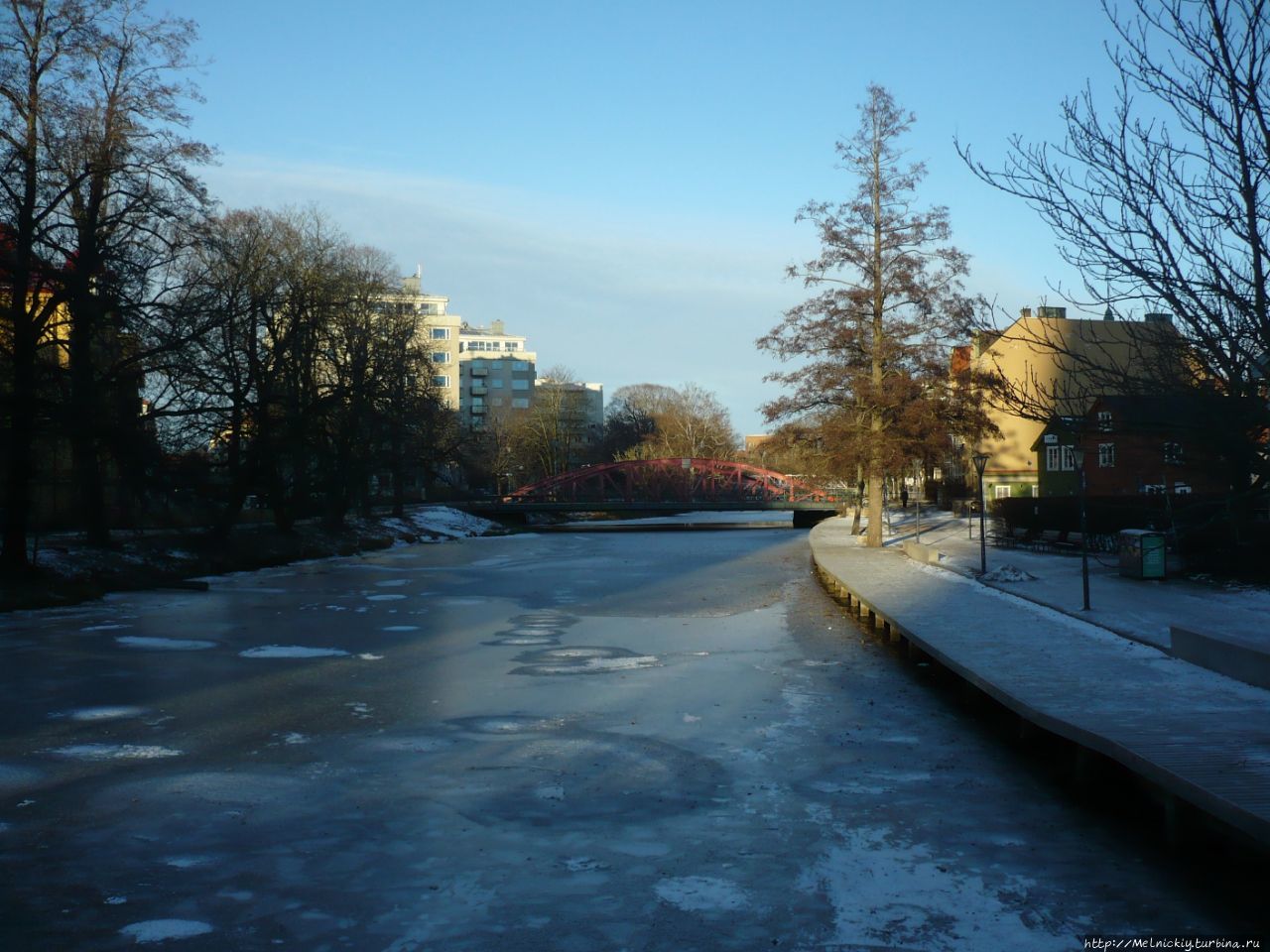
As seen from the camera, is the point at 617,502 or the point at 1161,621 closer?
the point at 1161,621

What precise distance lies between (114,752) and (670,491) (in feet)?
245

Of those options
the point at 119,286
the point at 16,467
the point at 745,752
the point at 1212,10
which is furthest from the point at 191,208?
the point at 1212,10

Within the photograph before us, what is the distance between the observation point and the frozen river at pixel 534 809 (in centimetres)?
572

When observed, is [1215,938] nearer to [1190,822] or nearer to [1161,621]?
[1190,822]

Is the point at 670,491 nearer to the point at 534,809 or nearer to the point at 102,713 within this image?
the point at 102,713

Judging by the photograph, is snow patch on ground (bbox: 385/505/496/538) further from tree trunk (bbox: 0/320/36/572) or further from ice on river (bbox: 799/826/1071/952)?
ice on river (bbox: 799/826/1071/952)

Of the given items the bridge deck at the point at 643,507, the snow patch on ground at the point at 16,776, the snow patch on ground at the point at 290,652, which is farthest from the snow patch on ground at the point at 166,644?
the bridge deck at the point at 643,507

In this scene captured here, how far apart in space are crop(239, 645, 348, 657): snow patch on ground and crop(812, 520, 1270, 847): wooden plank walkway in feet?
25.3

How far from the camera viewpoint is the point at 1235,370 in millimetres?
6980

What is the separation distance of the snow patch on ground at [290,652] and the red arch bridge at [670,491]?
46805mm

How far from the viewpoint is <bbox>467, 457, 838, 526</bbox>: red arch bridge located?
64062 millimetres

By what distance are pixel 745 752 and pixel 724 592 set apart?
1560 cm

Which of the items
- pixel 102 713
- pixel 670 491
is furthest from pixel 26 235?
pixel 670 491

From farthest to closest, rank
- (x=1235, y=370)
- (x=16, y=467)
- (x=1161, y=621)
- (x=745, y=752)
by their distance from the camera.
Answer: (x=16, y=467), (x=1161, y=621), (x=745, y=752), (x=1235, y=370)
